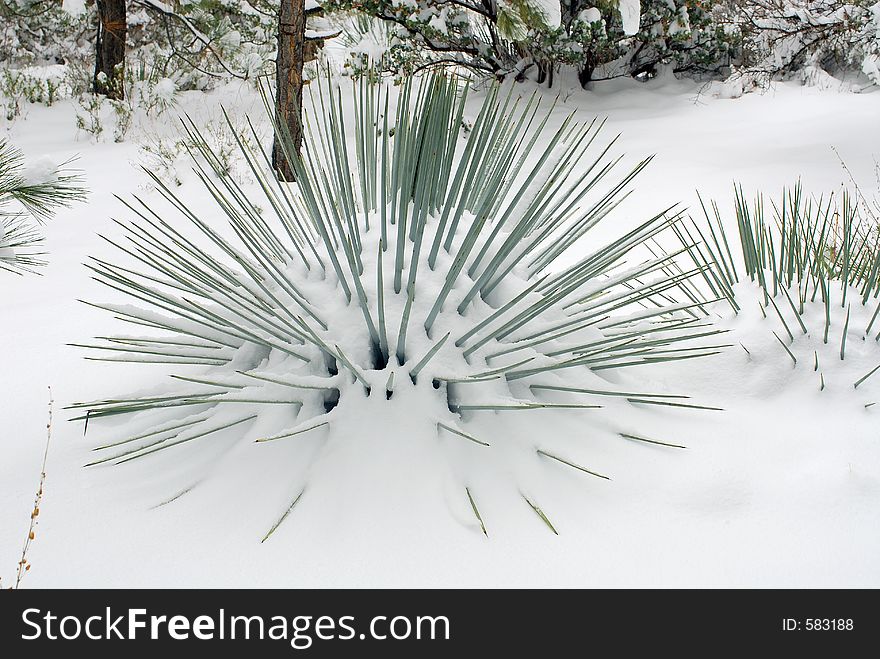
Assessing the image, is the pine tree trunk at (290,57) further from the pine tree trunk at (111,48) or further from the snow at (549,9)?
the pine tree trunk at (111,48)

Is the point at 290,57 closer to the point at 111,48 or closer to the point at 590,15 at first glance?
the point at 590,15

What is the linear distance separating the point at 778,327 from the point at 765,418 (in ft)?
1.18

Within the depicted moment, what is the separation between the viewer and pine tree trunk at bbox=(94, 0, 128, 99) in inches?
267

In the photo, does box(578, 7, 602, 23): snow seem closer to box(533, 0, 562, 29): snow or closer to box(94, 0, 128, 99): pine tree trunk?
box(533, 0, 562, 29): snow

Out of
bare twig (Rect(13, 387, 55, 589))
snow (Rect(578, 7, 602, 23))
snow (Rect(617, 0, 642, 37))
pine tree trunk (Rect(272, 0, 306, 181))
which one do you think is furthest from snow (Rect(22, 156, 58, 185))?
snow (Rect(578, 7, 602, 23))

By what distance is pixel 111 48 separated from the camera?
Answer: 710 centimetres

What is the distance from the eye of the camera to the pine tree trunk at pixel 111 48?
22.3 feet

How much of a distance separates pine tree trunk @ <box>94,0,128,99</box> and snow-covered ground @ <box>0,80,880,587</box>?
5.96 metres

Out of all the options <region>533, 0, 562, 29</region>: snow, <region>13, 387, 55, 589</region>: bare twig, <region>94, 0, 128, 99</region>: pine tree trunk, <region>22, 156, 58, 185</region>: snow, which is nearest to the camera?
<region>13, 387, 55, 589</region>: bare twig

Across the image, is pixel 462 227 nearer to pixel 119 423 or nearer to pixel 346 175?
pixel 346 175

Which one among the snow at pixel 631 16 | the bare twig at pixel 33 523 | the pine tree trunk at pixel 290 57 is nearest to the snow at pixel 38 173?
the bare twig at pixel 33 523

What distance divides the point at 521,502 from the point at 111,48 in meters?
7.53

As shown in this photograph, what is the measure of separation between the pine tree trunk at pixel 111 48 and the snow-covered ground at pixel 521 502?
5.96 m
